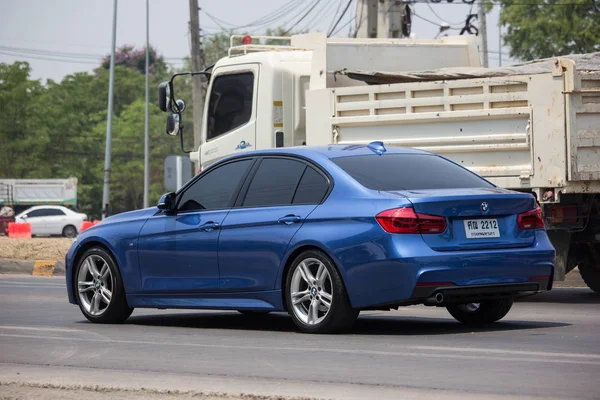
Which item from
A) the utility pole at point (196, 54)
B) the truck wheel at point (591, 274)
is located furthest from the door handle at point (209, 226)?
the utility pole at point (196, 54)

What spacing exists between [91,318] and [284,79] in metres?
5.42

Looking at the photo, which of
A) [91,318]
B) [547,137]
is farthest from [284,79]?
[91,318]

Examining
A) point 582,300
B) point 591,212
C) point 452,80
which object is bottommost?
point 582,300

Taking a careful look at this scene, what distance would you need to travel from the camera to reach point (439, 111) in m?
13.2

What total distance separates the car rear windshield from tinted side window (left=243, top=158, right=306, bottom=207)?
0.39 meters

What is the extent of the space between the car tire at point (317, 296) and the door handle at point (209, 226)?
3.17 ft

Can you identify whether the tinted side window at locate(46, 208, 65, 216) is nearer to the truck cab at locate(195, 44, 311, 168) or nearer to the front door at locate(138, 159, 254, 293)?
the truck cab at locate(195, 44, 311, 168)

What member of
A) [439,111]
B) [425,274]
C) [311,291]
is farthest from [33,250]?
[425,274]

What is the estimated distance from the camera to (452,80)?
13258mm

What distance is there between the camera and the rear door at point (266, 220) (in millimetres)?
9516

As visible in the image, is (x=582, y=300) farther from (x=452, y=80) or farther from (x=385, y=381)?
(x=385, y=381)

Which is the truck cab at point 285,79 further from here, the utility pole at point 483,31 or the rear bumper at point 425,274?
the utility pole at point 483,31

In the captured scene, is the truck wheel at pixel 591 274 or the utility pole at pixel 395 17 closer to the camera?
the truck wheel at pixel 591 274

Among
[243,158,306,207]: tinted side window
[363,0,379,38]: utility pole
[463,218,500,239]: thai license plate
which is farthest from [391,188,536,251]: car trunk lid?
[363,0,379,38]: utility pole
